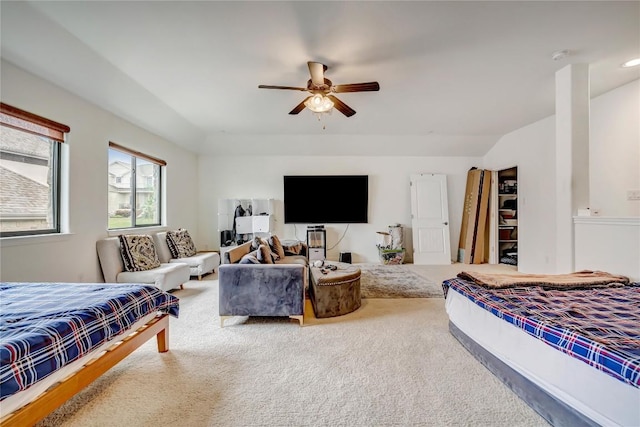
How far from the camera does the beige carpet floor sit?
152 cm

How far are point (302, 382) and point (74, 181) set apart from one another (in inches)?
134

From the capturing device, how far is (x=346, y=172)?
6.26m

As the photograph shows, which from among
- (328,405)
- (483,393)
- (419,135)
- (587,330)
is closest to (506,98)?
(419,135)

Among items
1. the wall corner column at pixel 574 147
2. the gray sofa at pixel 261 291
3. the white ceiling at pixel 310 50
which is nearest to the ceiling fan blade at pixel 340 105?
the white ceiling at pixel 310 50

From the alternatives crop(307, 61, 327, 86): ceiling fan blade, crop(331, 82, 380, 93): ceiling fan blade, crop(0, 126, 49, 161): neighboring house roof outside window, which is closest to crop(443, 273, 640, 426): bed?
crop(331, 82, 380, 93): ceiling fan blade

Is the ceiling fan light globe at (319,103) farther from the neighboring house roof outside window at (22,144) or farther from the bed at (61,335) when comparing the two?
the neighboring house roof outside window at (22,144)

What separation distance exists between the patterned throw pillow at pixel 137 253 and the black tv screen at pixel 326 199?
2.84 metres

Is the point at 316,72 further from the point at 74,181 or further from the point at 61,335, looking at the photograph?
the point at 74,181

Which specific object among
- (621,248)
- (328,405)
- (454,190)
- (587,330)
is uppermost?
(454,190)

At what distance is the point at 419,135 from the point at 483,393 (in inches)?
193

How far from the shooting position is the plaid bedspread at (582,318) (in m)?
1.17

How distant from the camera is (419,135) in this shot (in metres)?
5.61

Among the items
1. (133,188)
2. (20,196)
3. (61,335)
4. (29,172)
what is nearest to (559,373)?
(61,335)

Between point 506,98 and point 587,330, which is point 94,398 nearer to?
point 587,330
